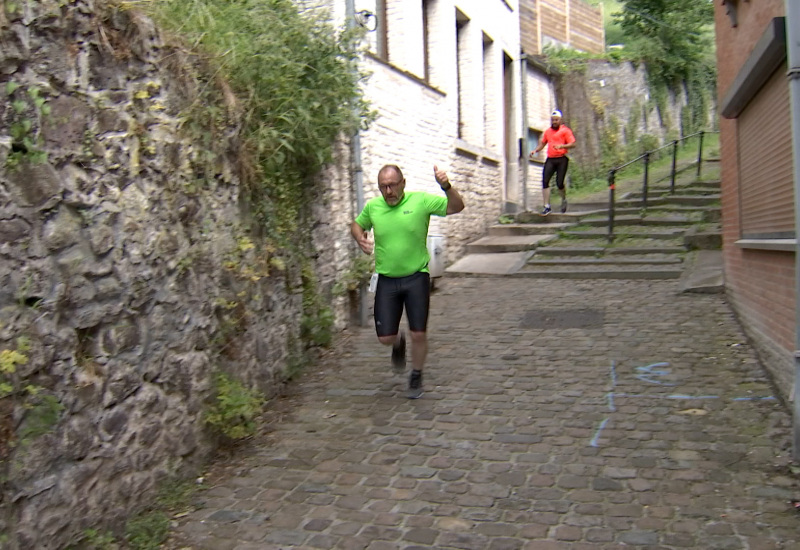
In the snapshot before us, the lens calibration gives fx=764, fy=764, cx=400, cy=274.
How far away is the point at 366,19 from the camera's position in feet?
26.4

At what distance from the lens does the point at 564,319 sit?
771 cm

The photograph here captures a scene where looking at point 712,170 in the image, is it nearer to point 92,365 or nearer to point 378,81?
point 378,81

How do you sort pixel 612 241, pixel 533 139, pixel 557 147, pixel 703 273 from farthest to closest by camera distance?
pixel 533 139 → pixel 557 147 → pixel 612 241 → pixel 703 273

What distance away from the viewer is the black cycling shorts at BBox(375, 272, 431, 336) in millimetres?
5441

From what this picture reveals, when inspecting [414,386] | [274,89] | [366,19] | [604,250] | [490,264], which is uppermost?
[366,19]

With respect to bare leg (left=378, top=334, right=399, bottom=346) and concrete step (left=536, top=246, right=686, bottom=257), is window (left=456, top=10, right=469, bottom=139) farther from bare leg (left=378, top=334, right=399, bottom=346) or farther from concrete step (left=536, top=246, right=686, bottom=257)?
bare leg (left=378, top=334, right=399, bottom=346)

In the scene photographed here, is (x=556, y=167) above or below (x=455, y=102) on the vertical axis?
below

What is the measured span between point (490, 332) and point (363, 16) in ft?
11.4

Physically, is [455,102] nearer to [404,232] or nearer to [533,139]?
[533,139]

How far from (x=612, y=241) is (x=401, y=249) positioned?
6.32 m

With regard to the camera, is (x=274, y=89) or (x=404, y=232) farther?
(x=274, y=89)

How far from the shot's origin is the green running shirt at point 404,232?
5414mm

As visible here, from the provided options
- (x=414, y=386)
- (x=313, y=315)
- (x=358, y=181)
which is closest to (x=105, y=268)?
(x=414, y=386)

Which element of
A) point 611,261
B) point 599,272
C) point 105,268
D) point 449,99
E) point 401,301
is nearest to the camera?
point 105,268
